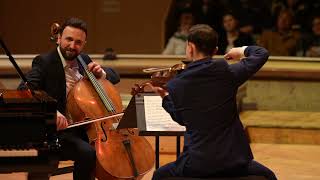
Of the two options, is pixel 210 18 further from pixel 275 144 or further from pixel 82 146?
pixel 82 146

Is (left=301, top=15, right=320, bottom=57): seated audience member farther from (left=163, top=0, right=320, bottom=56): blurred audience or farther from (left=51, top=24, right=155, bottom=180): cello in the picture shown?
(left=51, top=24, right=155, bottom=180): cello

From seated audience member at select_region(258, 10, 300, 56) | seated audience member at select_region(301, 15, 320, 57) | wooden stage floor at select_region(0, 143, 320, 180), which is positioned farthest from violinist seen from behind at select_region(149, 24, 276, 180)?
seated audience member at select_region(258, 10, 300, 56)

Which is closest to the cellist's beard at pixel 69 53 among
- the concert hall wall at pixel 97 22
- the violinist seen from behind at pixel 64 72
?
the violinist seen from behind at pixel 64 72

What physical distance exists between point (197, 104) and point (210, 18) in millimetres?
4635

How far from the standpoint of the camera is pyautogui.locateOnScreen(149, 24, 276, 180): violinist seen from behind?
10.7 feet

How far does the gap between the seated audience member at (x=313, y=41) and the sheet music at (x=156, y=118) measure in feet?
11.7

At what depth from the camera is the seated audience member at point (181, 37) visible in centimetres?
738

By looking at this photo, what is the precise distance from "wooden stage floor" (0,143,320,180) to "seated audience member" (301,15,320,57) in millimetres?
1382

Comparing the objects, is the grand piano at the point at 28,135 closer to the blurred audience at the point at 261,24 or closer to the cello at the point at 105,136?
the cello at the point at 105,136

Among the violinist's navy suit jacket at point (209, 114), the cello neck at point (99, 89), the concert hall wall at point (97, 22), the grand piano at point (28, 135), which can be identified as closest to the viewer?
the violinist's navy suit jacket at point (209, 114)

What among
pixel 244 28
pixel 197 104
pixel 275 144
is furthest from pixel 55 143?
A: pixel 244 28

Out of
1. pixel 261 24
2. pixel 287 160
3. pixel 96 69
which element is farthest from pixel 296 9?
pixel 96 69

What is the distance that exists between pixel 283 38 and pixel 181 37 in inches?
41.9

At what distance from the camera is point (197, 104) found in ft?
10.7
